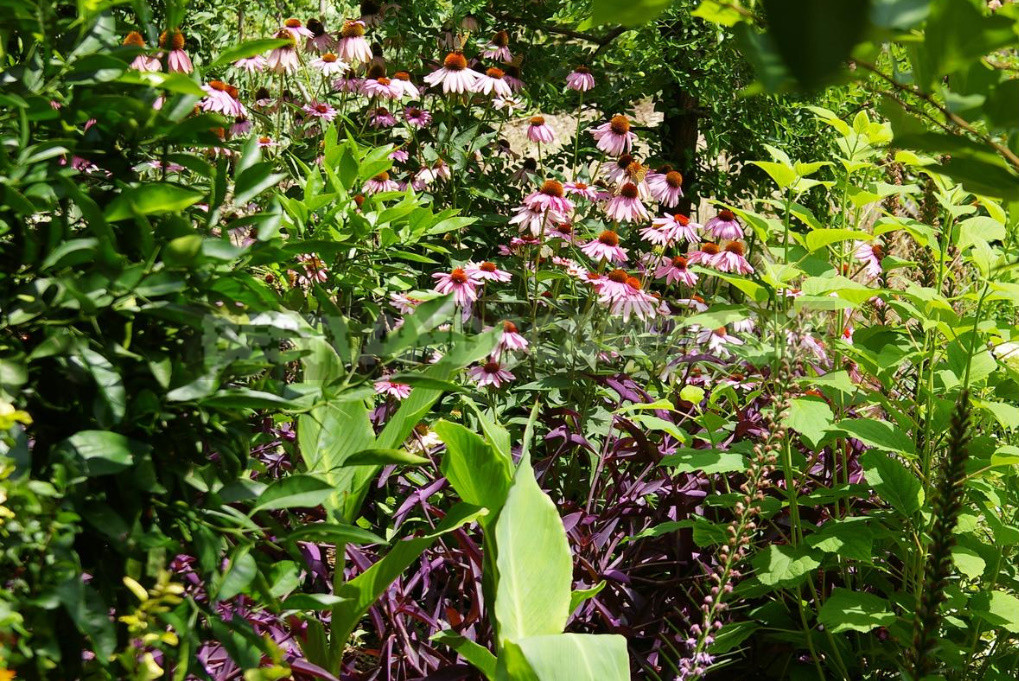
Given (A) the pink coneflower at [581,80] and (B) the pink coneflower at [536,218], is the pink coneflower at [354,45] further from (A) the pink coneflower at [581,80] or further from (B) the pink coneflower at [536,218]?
(B) the pink coneflower at [536,218]

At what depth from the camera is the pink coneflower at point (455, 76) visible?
10.1 feet

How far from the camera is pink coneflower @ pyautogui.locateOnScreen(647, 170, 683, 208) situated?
2.92 meters

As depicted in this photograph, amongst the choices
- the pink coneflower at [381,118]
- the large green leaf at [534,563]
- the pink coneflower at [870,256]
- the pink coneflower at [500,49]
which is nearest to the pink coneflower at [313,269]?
the pink coneflower at [381,118]

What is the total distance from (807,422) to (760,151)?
268cm

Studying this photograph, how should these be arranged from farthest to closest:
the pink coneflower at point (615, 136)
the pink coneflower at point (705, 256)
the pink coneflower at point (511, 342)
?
the pink coneflower at point (615, 136), the pink coneflower at point (705, 256), the pink coneflower at point (511, 342)

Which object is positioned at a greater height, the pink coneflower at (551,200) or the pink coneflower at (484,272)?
the pink coneflower at (551,200)

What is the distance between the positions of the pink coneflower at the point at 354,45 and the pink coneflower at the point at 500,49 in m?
0.48

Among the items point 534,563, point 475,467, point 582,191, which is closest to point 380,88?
point 582,191

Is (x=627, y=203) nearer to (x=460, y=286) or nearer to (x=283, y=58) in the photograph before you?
(x=460, y=286)

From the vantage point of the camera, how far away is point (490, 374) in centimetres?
213

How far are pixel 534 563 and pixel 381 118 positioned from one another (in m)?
2.14

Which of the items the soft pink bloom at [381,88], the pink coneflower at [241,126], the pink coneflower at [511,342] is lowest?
the pink coneflower at [511,342]

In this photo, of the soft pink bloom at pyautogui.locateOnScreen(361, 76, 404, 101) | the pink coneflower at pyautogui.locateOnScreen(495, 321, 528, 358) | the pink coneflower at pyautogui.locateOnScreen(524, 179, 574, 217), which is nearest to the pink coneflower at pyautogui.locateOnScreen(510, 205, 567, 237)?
the pink coneflower at pyautogui.locateOnScreen(524, 179, 574, 217)

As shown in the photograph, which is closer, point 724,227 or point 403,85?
point 724,227
